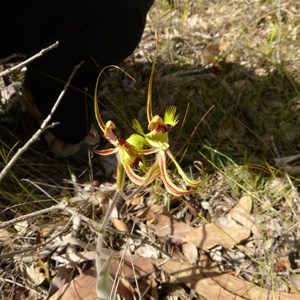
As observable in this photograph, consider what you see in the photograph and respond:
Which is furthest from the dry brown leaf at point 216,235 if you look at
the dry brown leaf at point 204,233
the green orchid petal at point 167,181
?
the green orchid petal at point 167,181

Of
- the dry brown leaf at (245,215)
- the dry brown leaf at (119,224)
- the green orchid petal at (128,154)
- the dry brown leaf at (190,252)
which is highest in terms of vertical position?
the green orchid petal at (128,154)

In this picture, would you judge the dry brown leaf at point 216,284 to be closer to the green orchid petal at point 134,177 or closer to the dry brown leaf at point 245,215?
the dry brown leaf at point 245,215

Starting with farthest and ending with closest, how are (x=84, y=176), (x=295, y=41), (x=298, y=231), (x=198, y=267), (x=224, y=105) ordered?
(x=295, y=41)
(x=224, y=105)
(x=84, y=176)
(x=298, y=231)
(x=198, y=267)

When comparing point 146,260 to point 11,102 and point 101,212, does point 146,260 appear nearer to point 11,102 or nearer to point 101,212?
point 101,212

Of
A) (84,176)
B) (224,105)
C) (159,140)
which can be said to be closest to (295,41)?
(224,105)

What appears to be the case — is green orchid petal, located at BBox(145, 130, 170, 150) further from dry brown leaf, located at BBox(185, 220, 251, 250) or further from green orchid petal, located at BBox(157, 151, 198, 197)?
dry brown leaf, located at BBox(185, 220, 251, 250)

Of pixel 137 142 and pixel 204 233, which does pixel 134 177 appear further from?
pixel 204 233

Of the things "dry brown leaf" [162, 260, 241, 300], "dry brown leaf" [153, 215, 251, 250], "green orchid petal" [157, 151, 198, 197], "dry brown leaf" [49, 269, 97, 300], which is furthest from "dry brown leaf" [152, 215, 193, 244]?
"green orchid petal" [157, 151, 198, 197]
